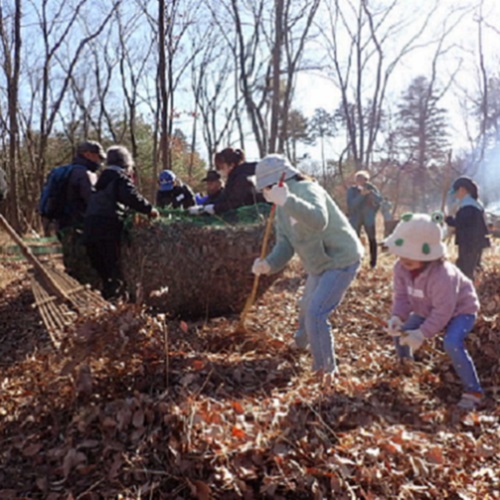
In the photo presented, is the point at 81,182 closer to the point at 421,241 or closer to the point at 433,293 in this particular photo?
the point at 421,241

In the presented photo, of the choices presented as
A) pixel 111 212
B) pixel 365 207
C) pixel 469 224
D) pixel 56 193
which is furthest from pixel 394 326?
pixel 365 207

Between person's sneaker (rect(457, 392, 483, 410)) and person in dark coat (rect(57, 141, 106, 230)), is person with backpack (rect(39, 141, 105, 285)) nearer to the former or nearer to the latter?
person in dark coat (rect(57, 141, 106, 230))

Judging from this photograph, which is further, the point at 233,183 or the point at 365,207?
the point at 365,207

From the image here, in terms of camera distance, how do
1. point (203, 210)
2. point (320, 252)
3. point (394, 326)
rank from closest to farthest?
point (394, 326) < point (320, 252) < point (203, 210)

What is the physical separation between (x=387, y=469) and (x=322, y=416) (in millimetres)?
525

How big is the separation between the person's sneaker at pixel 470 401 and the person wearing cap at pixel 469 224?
11.3 feet

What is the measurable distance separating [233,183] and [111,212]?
1.22 meters

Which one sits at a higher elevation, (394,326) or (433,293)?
(433,293)

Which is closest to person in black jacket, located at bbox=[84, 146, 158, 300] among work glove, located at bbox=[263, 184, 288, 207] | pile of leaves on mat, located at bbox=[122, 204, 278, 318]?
pile of leaves on mat, located at bbox=[122, 204, 278, 318]

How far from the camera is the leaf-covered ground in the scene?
8.16 ft

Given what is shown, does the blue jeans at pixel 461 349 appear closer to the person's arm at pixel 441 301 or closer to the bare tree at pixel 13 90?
the person's arm at pixel 441 301

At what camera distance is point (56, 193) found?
5.82m

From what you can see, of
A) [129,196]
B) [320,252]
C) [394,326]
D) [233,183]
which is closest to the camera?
[394,326]

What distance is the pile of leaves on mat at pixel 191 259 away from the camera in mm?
5320
